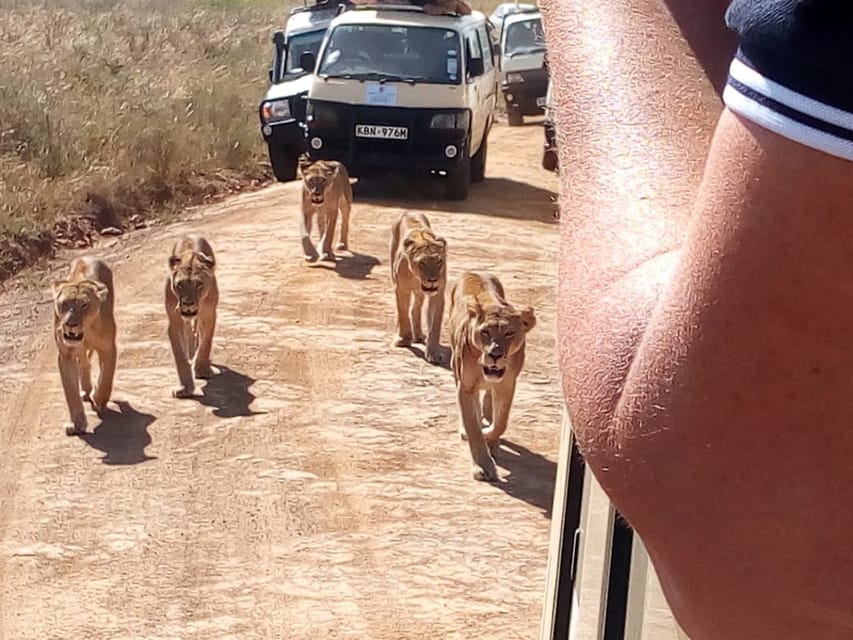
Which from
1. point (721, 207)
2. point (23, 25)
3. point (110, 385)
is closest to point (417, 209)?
point (110, 385)

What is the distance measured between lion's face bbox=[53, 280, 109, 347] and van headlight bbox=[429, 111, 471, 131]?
840 centimetres

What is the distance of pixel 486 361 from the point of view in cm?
789

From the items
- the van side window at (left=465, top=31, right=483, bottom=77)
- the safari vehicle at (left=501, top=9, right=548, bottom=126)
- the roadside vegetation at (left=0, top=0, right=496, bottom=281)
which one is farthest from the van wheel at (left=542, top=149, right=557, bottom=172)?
the safari vehicle at (left=501, top=9, right=548, bottom=126)

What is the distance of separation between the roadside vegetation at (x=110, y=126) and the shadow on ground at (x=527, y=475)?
20.4 feet

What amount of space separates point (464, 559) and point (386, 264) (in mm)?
A: 6711

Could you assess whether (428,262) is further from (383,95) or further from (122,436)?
(383,95)

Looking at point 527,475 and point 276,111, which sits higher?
point 527,475

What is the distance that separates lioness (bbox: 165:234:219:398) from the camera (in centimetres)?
938

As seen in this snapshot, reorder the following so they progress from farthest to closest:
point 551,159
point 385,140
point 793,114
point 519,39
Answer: point 519,39 → point 385,140 → point 551,159 → point 793,114

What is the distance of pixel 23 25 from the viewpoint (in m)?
26.3

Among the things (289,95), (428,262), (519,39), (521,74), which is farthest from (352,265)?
(519,39)

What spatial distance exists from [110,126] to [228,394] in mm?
9117

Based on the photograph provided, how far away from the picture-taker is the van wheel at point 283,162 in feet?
61.2

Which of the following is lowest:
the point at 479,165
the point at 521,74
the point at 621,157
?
the point at 521,74
